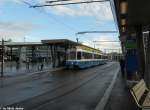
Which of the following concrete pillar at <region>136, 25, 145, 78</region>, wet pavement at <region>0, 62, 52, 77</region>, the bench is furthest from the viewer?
wet pavement at <region>0, 62, 52, 77</region>

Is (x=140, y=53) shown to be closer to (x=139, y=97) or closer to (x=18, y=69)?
(x=139, y=97)

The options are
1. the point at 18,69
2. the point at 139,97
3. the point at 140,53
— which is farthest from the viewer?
the point at 18,69

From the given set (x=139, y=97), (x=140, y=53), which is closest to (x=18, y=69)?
(x=140, y=53)

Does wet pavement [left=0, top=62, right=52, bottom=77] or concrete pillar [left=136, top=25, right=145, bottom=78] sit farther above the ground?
concrete pillar [left=136, top=25, right=145, bottom=78]

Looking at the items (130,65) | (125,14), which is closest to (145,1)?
(125,14)

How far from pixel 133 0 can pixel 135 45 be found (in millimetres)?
12851

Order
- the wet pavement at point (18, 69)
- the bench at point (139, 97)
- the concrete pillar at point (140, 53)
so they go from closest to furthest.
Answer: the bench at point (139, 97), the concrete pillar at point (140, 53), the wet pavement at point (18, 69)

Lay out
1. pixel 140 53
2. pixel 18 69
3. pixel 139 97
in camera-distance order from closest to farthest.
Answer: pixel 139 97, pixel 140 53, pixel 18 69

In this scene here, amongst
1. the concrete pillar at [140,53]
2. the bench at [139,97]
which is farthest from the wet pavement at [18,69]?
the bench at [139,97]

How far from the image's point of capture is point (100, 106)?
13.1 meters

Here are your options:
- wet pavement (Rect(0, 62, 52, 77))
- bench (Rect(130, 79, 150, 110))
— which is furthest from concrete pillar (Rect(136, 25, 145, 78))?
wet pavement (Rect(0, 62, 52, 77))

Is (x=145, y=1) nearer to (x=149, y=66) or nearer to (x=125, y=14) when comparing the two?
(x=125, y=14)

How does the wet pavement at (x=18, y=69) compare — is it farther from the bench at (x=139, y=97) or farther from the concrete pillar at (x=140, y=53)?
the bench at (x=139, y=97)

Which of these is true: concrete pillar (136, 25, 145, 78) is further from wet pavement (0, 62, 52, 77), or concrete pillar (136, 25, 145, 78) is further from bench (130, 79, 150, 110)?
wet pavement (0, 62, 52, 77)
